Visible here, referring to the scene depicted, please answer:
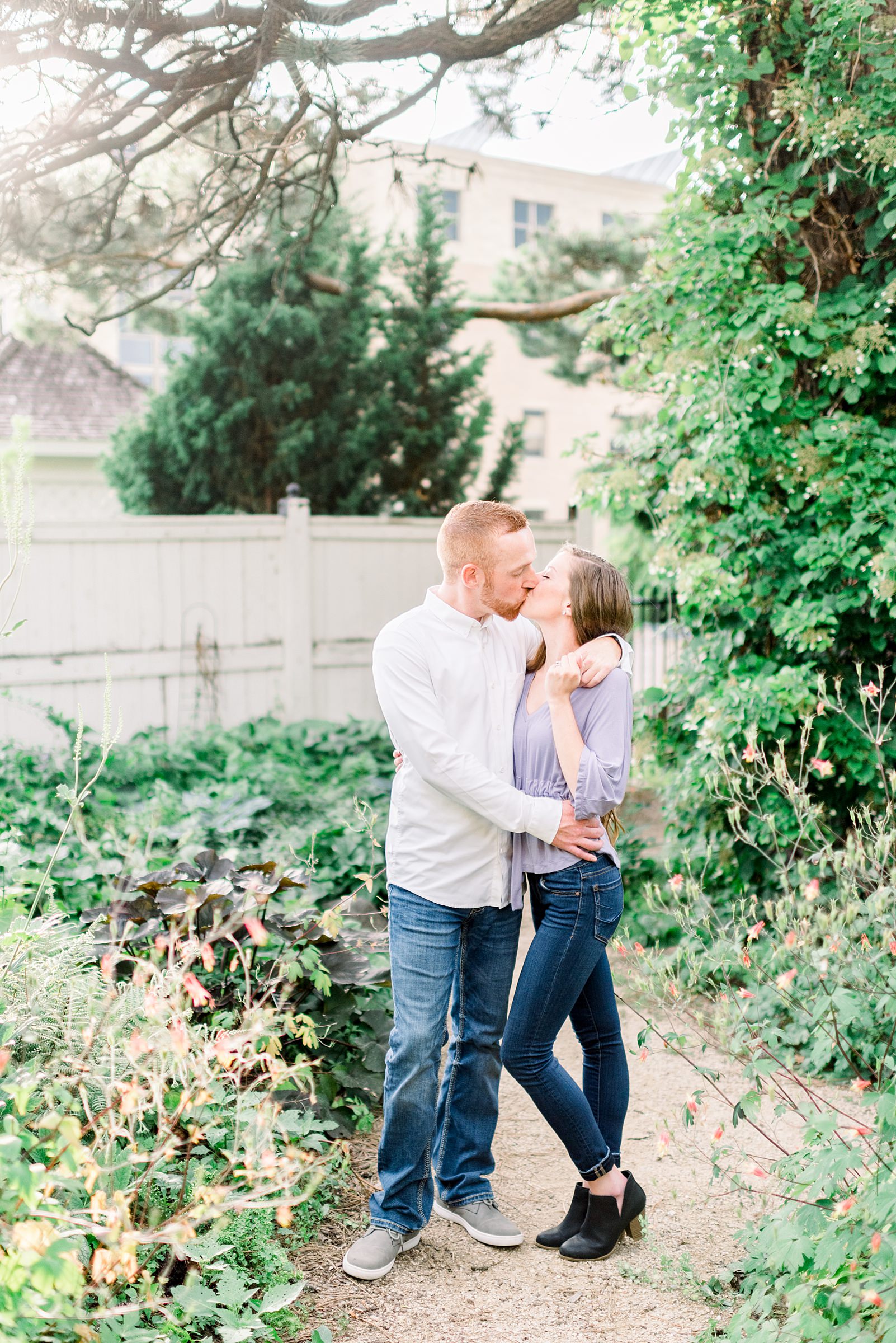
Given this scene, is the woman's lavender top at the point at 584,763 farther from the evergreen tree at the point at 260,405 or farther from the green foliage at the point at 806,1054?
the evergreen tree at the point at 260,405

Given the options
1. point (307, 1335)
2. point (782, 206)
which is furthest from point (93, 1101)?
point (782, 206)

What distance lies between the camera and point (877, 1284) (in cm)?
202

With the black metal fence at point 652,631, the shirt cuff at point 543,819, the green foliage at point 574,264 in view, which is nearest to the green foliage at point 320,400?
the green foliage at point 574,264

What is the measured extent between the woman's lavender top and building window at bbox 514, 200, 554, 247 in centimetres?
2215

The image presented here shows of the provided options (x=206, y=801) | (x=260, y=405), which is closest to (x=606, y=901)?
(x=206, y=801)

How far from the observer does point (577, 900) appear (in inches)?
106

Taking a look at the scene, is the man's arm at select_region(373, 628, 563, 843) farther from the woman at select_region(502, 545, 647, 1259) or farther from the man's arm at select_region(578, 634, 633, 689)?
the man's arm at select_region(578, 634, 633, 689)

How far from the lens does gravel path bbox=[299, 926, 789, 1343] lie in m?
2.53

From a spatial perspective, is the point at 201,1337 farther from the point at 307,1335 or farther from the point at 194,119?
the point at 194,119

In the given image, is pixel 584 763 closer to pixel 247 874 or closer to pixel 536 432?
pixel 247 874

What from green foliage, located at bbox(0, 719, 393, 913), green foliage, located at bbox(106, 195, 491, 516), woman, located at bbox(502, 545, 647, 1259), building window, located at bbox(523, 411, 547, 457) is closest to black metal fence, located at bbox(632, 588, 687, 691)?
green foliage, located at bbox(0, 719, 393, 913)

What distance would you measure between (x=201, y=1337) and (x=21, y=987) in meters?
0.84

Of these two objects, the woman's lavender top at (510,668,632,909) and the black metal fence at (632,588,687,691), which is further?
the black metal fence at (632,588,687,691)

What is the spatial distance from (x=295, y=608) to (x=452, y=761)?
5322mm
